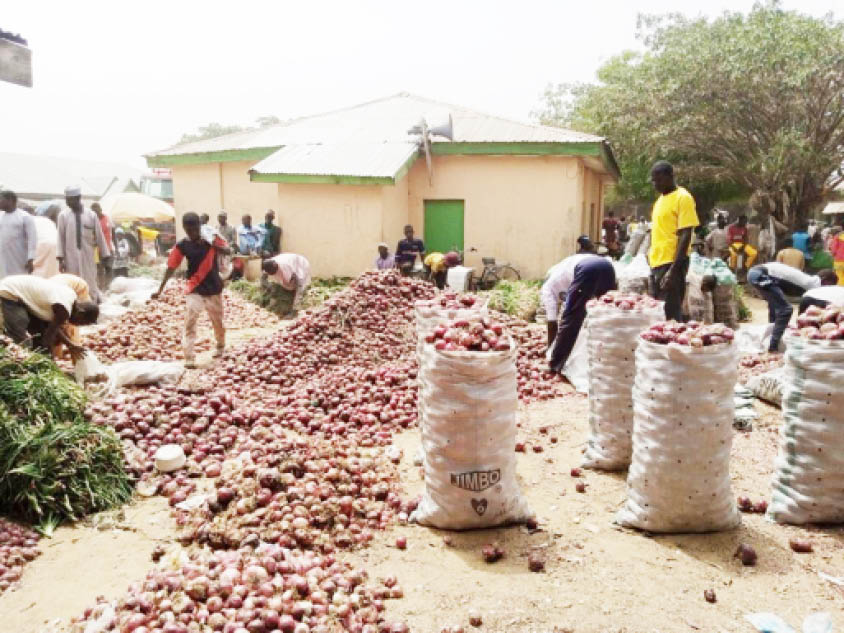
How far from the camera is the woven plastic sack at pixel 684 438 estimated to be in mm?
3359

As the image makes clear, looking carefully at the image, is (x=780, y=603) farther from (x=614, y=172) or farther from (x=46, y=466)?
(x=614, y=172)

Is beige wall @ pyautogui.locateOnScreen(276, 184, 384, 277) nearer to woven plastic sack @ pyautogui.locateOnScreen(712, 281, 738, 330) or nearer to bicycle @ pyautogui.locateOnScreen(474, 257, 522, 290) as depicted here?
bicycle @ pyautogui.locateOnScreen(474, 257, 522, 290)

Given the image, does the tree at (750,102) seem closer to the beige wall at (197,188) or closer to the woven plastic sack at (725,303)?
the woven plastic sack at (725,303)

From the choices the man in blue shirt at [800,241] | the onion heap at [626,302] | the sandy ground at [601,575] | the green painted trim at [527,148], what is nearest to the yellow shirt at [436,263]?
the green painted trim at [527,148]

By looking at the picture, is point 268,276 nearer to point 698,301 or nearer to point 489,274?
point 489,274

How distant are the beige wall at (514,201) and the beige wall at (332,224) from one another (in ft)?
5.09

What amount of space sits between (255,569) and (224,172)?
1473 centimetres

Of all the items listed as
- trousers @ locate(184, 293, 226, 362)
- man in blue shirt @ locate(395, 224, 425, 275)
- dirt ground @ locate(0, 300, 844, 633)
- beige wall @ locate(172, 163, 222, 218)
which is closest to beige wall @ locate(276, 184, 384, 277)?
man in blue shirt @ locate(395, 224, 425, 275)

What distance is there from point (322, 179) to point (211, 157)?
4.55m

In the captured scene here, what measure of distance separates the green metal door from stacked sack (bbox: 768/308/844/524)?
10404mm

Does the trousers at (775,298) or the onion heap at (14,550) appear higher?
the trousers at (775,298)

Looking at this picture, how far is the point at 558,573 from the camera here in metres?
3.18

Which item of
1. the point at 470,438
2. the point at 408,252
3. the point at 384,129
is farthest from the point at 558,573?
the point at 384,129

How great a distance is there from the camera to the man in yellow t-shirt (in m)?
5.82
